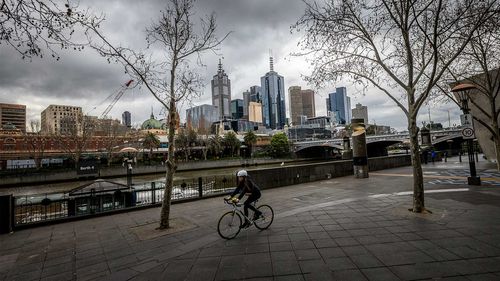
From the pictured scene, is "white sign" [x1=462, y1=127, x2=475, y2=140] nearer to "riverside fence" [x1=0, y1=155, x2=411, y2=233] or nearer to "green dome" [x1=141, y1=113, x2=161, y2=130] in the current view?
"riverside fence" [x1=0, y1=155, x2=411, y2=233]

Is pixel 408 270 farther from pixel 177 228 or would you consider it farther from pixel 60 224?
pixel 60 224

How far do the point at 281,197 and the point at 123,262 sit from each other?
7.87 meters

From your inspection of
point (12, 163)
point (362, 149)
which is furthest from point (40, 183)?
point (362, 149)

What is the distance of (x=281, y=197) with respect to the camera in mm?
12031

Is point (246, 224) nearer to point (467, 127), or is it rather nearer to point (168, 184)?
point (168, 184)

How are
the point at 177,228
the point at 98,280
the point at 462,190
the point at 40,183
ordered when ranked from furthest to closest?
the point at 40,183 < the point at 462,190 < the point at 177,228 < the point at 98,280

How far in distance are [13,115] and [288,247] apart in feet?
286

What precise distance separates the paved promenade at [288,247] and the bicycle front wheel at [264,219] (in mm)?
211

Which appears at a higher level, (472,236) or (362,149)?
(362,149)

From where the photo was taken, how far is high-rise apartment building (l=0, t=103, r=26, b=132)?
6278 cm

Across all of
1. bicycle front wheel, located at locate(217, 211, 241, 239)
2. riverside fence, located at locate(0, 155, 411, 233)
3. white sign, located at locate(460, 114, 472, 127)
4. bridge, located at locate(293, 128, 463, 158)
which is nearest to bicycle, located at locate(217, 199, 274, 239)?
bicycle front wheel, located at locate(217, 211, 241, 239)

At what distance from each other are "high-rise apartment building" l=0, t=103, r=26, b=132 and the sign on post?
279 feet

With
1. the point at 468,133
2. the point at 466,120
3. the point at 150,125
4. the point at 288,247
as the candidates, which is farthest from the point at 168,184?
the point at 150,125

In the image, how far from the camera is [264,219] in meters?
7.19
